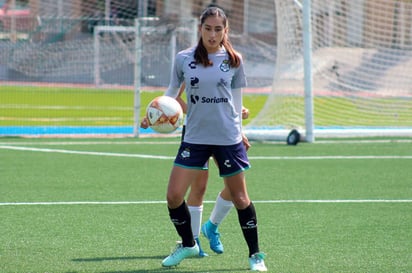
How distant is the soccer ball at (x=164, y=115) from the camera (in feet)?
21.2

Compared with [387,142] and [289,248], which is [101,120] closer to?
[387,142]

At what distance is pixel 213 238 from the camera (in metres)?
7.23

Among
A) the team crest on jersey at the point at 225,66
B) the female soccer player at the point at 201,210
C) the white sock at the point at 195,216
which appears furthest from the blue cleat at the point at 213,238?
the team crest on jersey at the point at 225,66

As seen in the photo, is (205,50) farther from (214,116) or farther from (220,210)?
(220,210)

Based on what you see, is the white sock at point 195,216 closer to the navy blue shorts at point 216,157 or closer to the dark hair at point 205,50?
the navy blue shorts at point 216,157

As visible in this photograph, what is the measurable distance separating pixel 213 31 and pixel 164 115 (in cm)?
67

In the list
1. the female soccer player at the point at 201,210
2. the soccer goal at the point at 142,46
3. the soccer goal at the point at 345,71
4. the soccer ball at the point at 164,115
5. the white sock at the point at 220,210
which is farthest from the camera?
the soccer goal at the point at 142,46

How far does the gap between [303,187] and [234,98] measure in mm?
4652

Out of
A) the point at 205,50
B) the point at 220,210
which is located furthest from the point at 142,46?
the point at 205,50

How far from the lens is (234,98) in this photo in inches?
259

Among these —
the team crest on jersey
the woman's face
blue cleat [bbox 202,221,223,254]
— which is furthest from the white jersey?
blue cleat [bbox 202,221,223,254]

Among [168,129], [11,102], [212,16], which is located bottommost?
[11,102]

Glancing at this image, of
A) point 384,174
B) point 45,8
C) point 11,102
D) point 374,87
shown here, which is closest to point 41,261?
point 384,174

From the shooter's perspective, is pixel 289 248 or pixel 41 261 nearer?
pixel 41 261
